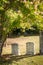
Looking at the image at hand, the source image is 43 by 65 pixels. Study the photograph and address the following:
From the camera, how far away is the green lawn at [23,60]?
25.0 metres

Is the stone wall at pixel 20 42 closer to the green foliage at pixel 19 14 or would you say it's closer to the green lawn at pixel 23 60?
the green lawn at pixel 23 60

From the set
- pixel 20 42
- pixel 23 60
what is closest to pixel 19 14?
pixel 23 60

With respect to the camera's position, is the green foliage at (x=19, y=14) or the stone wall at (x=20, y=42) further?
the stone wall at (x=20, y=42)

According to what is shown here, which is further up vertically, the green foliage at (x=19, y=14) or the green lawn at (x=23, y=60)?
the green foliage at (x=19, y=14)

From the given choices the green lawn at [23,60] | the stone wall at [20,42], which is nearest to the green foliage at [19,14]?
the green lawn at [23,60]

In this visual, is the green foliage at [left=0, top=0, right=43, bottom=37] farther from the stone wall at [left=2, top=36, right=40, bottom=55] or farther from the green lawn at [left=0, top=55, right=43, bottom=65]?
the stone wall at [left=2, top=36, right=40, bottom=55]

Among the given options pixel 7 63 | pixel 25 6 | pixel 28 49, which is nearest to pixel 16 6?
pixel 25 6

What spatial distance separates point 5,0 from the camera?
60.7ft

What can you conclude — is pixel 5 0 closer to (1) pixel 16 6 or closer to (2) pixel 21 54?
(1) pixel 16 6

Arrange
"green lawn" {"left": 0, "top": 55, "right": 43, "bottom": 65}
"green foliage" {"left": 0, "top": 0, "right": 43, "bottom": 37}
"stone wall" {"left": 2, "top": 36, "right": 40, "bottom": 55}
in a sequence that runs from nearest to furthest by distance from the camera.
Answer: "green foliage" {"left": 0, "top": 0, "right": 43, "bottom": 37} → "green lawn" {"left": 0, "top": 55, "right": 43, "bottom": 65} → "stone wall" {"left": 2, "top": 36, "right": 40, "bottom": 55}

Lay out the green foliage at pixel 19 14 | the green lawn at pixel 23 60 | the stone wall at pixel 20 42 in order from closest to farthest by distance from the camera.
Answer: the green foliage at pixel 19 14 → the green lawn at pixel 23 60 → the stone wall at pixel 20 42

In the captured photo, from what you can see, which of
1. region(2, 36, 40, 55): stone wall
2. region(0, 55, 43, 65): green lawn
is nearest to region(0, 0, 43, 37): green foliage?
region(0, 55, 43, 65): green lawn

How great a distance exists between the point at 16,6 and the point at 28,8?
4.12ft

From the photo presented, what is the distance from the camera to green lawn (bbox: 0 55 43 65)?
2502cm
